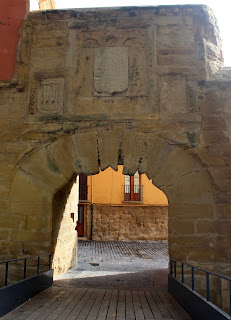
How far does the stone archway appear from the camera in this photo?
13.8 ft

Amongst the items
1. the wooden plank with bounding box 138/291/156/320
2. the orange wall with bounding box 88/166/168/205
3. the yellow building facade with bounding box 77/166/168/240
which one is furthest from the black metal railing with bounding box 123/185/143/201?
the wooden plank with bounding box 138/291/156/320

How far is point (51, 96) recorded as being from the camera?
4.79 metres

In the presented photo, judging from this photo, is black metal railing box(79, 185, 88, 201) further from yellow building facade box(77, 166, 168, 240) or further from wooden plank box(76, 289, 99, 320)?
wooden plank box(76, 289, 99, 320)

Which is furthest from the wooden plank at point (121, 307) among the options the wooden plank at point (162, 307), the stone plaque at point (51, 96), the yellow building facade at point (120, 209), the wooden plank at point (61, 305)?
the yellow building facade at point (120, 209)

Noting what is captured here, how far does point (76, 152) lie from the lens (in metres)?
4.56

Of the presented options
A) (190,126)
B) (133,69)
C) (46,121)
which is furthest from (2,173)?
(190,126)

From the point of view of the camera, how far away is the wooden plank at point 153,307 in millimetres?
3270

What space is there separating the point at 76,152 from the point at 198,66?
2.37m

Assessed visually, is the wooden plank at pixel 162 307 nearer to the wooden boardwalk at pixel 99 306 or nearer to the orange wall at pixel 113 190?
the wooden boardwalk at pixel 99 306

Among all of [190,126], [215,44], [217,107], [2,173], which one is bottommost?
[2,173]

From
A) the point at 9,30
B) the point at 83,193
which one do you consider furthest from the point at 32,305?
the point at 83,193

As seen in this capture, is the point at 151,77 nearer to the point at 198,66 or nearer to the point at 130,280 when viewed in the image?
the point at 198,66

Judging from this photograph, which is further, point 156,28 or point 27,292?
point 156,28

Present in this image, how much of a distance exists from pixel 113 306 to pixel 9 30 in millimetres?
4611
